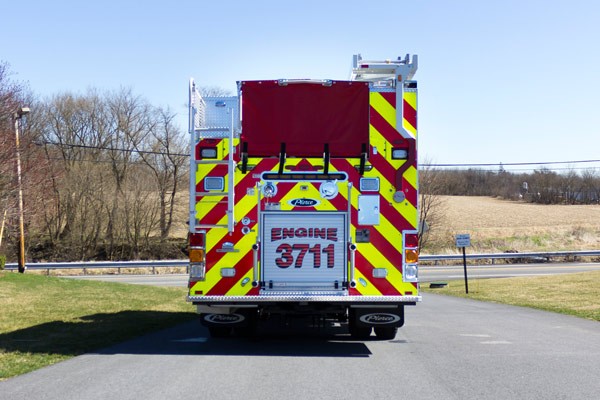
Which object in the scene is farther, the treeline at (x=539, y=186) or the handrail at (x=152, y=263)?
the treeline at (x=539, y=186)

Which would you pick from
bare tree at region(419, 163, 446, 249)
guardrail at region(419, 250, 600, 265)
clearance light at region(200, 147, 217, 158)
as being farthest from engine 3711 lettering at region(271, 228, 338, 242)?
bare tree at region(419, 163, 446, 249)

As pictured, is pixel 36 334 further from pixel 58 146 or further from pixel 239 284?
pixel 58 146

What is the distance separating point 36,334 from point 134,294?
33.8ft

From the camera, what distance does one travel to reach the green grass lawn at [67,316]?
31.5ft

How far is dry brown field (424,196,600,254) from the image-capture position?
53.0 meters

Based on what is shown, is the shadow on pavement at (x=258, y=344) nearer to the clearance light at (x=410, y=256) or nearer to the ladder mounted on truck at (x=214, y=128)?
the clearance light at (x=410, y=256)

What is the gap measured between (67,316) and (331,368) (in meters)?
8.28

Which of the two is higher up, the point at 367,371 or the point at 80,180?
the point at 80,180

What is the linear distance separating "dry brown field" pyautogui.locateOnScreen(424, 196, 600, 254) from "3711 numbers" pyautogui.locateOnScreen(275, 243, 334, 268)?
140 ft

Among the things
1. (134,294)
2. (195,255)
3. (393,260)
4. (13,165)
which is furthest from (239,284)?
(13,165)

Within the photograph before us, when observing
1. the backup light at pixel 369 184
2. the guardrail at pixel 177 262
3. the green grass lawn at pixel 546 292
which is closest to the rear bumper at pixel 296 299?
the backup light at pixel 369 184

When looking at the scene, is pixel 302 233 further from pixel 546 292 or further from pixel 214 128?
pixel 546 292

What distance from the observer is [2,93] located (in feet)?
84.3

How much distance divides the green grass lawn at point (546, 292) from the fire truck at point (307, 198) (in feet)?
25.3
